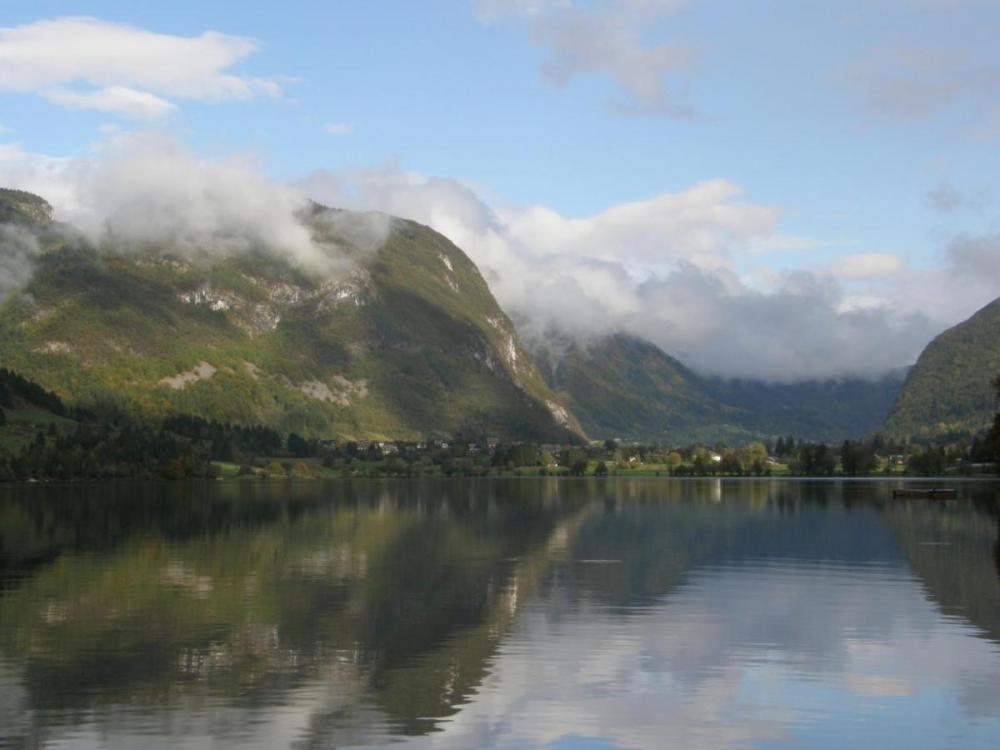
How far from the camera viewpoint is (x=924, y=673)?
148ft

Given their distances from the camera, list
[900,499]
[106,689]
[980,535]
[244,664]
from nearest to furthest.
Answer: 1. [106,689]
2. [244,664]
3. [980,535]
4. [900,499]

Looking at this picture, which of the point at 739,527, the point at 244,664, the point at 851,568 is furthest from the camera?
the point at 739,527

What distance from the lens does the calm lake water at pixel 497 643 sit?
117 feet

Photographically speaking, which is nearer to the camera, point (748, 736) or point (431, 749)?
point (431, 749)

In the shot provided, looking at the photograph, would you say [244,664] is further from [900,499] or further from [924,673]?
[900,499]

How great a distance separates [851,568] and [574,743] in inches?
2208

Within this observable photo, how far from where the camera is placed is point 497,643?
5038 cm

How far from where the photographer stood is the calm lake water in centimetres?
A: 3575

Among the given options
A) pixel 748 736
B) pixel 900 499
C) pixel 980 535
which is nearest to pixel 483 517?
pixel 980 535

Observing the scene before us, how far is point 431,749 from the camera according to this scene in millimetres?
32812

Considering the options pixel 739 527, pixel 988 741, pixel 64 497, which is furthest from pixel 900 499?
pixel 988 741

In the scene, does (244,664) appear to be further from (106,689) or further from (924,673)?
(924,673)

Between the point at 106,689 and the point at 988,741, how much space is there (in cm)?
2847

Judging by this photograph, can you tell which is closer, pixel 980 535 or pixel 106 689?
pixel 106 689
